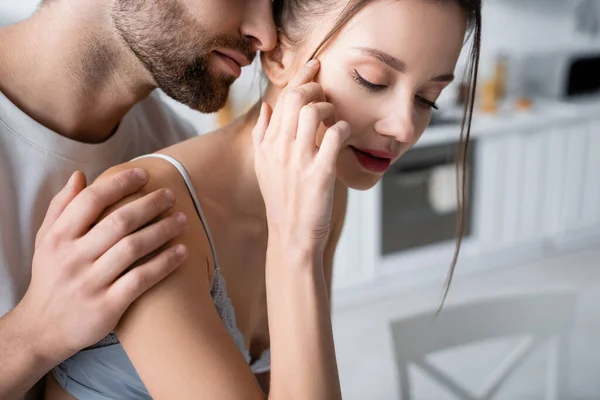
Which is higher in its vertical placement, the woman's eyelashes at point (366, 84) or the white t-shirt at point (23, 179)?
the woman's eyelashes at point (366, 84)

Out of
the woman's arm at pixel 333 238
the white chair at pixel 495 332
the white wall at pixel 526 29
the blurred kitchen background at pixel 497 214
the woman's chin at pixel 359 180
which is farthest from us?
the white wall at pixel 526 29

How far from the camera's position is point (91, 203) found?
88 cm

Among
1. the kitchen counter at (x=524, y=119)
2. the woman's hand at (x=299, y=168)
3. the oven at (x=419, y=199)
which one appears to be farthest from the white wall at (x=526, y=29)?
the woman's hand at (x=299, y=168)

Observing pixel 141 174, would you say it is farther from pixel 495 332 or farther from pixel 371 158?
pixel 495 332

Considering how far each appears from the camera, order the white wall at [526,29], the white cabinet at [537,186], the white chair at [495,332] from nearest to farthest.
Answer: the white chair at [495,332] → the white cabinet at [537,186] → the white wall at [526,29]

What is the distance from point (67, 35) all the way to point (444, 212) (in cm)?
304

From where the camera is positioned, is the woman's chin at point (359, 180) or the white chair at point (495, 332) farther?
the white chair at point (495, 332)

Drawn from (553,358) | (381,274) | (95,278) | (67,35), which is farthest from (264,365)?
(381,274)

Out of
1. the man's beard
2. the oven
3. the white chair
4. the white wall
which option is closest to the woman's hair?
the man's beard

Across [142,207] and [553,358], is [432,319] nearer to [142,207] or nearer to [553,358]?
[553,358]

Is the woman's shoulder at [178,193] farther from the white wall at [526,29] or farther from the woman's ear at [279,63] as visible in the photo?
the white wall at [526,29]

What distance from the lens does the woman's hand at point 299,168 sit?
845mm

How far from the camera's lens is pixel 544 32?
188 inches

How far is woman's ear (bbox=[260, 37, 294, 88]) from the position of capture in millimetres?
1087
